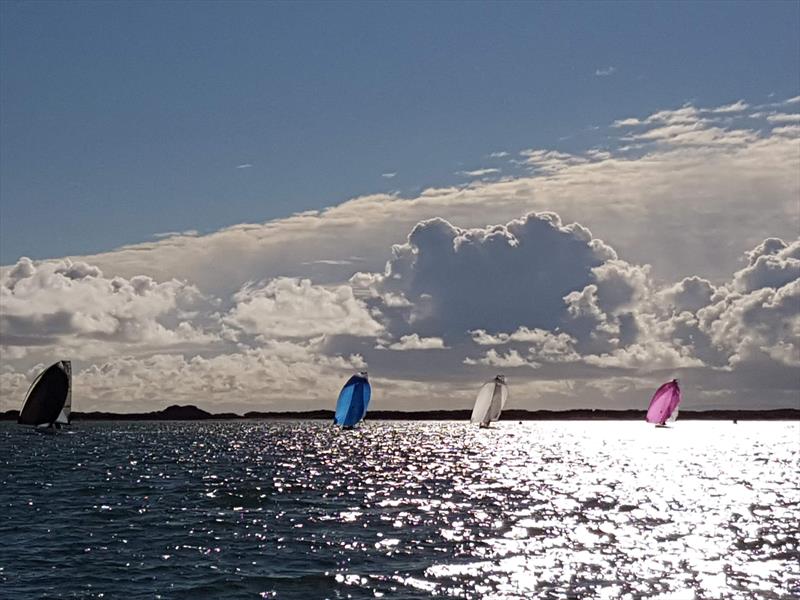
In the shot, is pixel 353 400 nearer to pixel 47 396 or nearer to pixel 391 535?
pixel 47 396

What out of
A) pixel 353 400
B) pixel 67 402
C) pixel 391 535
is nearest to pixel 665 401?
pixel 353 400

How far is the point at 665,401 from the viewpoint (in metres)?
187

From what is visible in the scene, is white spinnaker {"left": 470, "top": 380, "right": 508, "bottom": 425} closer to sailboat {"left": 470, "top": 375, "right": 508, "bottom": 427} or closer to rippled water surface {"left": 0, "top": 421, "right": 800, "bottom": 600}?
sailboat {"left": 470, "top": 375, "right": 508, "bottom": 427}

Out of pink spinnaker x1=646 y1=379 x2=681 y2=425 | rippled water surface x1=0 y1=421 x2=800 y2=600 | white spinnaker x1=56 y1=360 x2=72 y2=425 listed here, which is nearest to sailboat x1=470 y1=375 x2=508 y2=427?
pink spinnaker x1=646 y1=379 x2=681 y2=425

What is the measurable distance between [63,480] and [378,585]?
4219cm

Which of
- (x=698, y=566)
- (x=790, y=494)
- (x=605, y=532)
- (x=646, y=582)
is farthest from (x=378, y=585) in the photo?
(x=790, y=494)

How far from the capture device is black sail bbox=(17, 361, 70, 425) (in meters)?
122

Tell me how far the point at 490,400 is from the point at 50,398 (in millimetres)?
73747

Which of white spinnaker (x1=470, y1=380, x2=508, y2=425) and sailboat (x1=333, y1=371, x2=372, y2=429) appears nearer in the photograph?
sailboat (x1=333, y1=371, x2=372, y2=429)

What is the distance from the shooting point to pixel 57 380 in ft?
401

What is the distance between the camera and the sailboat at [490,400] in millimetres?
162750

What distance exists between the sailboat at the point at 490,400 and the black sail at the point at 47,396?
230ft

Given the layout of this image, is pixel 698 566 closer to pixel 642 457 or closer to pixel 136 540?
pixel 136 540

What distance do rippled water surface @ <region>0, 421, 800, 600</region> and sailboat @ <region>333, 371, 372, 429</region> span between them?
2407 inches
